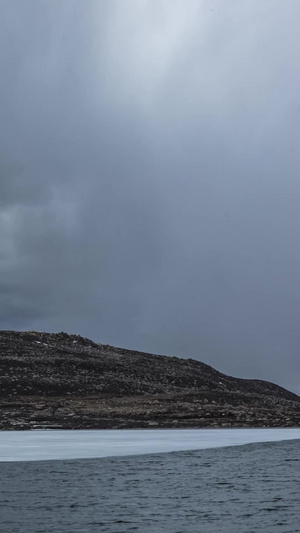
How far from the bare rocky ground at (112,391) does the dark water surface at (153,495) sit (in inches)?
1250

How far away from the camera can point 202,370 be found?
148m

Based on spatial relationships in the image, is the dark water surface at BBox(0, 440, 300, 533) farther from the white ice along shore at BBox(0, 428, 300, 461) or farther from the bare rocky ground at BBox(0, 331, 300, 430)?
the bare rocky ground at BBox(0, 331, 300, 430)

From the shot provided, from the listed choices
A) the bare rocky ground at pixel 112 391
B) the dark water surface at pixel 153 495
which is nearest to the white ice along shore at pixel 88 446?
the dark water surface at pixel 153 495

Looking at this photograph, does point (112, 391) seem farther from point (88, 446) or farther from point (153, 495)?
point (153, 495)

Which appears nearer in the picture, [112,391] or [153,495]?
[153,495]

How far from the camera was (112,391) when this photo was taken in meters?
104

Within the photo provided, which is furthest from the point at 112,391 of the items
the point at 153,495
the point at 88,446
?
the point at 153,495

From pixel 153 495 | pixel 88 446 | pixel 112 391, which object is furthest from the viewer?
pixel 112 391

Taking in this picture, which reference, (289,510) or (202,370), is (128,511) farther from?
(202,370)

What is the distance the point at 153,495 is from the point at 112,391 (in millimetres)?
83882

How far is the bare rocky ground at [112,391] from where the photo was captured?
6862 centimetres

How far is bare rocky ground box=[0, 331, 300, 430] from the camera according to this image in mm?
68625

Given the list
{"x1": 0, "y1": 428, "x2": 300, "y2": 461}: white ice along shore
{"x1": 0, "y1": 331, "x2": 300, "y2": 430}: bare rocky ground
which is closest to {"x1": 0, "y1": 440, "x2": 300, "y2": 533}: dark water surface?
{"x1": 0, "y1": 428, "x2": 300, "y2": 461}: white ice along shore

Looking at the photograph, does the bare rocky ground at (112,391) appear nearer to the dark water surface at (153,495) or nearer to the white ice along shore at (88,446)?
the white ice along shore at (88,446)
